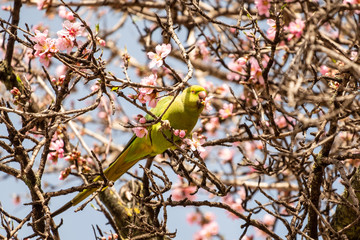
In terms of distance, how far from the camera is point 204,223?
715cm

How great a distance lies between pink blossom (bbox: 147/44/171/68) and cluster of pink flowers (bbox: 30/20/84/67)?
0.50 meters

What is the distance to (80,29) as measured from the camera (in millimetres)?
2686

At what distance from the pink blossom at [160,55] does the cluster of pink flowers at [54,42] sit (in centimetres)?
50

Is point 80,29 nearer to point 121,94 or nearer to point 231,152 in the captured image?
point 121,94

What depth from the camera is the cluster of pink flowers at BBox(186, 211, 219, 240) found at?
21.6 ft

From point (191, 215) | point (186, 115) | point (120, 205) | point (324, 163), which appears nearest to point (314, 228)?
point (324, 163)

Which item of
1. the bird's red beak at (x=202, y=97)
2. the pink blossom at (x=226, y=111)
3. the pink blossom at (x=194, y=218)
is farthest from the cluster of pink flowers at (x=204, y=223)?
the bird's red beak at (x=202, y=97)

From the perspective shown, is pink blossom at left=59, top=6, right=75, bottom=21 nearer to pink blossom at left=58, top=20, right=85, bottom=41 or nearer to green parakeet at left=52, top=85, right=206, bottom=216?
green parakeet at left=52, top=85, right=206, bottom=216

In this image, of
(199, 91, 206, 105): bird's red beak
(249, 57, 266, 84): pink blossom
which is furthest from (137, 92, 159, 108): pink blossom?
(249, 57, 266, 84): pink blossom

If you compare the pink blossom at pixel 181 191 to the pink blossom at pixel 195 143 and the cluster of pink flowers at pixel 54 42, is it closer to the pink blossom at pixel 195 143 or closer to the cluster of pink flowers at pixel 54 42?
the pink blossom at pixel 195 143

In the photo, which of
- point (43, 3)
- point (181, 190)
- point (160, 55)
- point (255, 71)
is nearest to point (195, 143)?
point (160, 55)

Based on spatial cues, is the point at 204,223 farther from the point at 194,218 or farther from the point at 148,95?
the point at 148,95

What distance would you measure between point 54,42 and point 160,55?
671 mm

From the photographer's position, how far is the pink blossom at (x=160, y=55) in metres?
2.65
